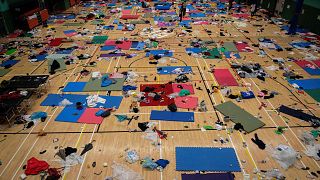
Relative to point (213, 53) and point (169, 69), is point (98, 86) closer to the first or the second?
point (169, 69)

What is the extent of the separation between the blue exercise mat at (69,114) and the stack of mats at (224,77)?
20.1 feet

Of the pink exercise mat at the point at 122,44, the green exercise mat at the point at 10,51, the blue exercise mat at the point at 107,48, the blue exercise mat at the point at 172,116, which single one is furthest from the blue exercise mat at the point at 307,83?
the green exercise mat at the point at 10,51

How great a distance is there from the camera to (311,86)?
10.7m

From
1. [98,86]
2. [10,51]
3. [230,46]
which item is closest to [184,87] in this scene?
[98,86]

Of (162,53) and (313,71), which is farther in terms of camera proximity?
(162,53)

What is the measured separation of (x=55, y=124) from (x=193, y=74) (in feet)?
21.2

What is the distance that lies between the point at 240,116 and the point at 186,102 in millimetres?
2092

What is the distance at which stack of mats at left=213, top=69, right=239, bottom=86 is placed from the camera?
433 inches

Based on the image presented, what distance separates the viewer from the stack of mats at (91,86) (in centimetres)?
1065

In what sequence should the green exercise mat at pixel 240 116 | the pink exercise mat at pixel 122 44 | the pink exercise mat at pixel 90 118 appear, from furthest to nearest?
the pink exercise mat at pixel 122 44, the pink exercise mat at pixel 90 118, the green exercise mat at pixel 240 116

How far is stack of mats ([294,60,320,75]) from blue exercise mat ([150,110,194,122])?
705 cm

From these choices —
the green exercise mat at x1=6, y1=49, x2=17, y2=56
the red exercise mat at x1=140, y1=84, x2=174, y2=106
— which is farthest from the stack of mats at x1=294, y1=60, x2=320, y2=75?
the green exercise mat at x1=6, y1=49, x2=17, y2=56

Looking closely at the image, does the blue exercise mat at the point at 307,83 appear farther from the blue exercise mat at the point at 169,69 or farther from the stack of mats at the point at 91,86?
the stack of mats at the point at 91,86

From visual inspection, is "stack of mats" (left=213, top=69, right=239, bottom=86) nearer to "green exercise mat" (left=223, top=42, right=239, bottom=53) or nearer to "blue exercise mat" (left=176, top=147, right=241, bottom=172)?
"green exercise mat" (left=223, top=42, right=239, bottom=53)
